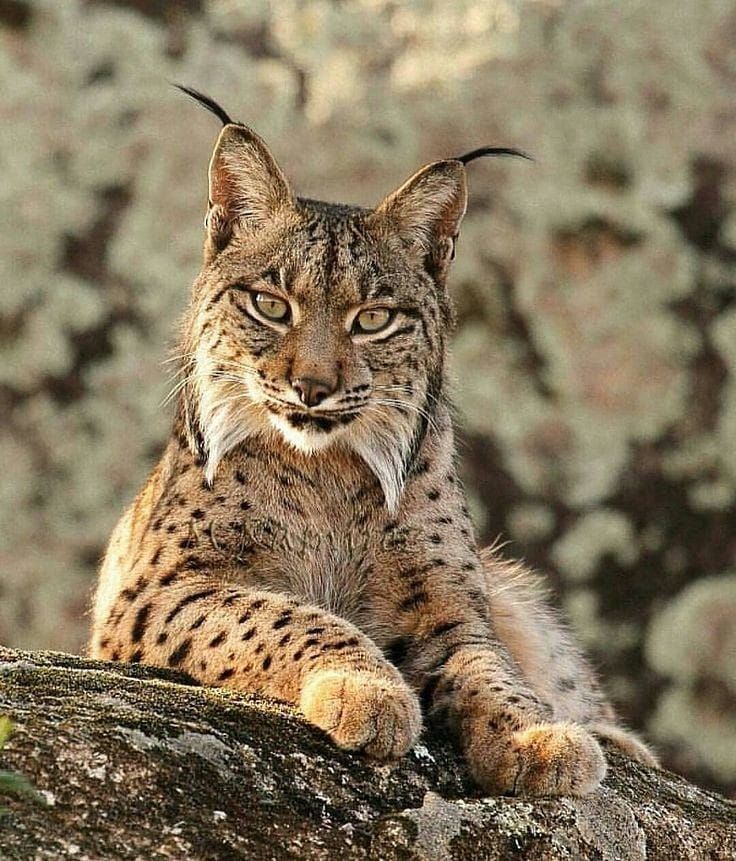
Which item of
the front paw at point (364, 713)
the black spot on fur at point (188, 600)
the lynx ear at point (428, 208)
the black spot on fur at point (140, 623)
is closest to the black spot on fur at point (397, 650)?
the black spot on fur at point (188, 600)

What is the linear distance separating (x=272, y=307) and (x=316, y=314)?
0.55 feet

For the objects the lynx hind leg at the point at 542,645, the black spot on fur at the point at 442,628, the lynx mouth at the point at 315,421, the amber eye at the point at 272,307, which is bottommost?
the lynx hind leg at the point at 542,645

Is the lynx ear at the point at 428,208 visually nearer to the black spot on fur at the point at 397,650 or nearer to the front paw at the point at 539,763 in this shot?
the black spot on fur at the point at 397,650

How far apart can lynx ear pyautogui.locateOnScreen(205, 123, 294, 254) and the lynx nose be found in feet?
2.48

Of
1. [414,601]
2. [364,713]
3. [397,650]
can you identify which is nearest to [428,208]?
[414,601]

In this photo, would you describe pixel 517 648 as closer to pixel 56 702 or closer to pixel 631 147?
pixel 56 702

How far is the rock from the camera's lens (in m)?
2.97

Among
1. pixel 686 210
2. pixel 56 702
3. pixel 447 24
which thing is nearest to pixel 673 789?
pixel 56 702

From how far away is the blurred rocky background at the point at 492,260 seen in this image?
9.36 meters

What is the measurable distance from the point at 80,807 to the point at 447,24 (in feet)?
27.6

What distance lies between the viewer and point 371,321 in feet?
16.1

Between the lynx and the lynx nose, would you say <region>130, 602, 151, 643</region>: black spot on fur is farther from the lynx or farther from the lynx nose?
the lynx nose

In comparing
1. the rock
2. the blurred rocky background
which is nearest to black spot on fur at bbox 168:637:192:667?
the rock

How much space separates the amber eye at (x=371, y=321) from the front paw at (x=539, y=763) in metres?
1.45
